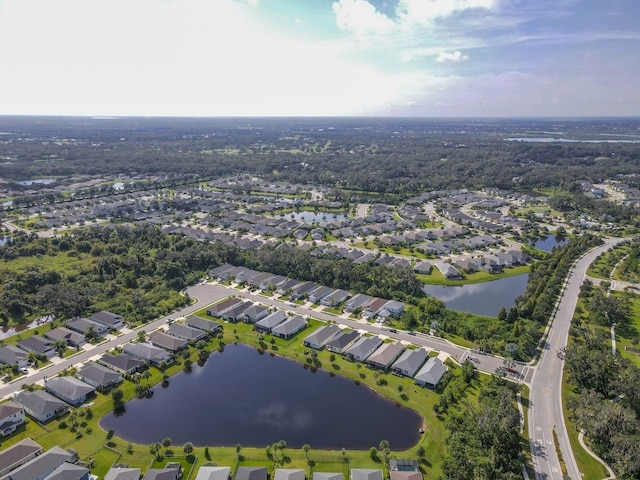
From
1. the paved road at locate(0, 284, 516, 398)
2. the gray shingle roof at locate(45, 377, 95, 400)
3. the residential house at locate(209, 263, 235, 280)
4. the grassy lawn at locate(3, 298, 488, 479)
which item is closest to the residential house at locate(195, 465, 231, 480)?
the grassy lawn at locate(3, 298, 488, 479)

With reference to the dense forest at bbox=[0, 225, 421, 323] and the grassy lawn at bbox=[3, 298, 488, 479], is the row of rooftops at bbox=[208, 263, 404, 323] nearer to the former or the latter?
the dense forest at bbox=[0, 225, 421, 323]

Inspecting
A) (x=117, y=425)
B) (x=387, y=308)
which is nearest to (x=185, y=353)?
(x=117, y=425)

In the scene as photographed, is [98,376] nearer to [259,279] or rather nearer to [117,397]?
[117,397]

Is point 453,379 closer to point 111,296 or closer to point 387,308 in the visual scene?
point 387,308

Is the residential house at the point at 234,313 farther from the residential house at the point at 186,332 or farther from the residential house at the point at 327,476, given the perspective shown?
the residential house at the point at 327,476

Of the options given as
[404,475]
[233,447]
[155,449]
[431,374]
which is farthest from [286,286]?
[404,475]

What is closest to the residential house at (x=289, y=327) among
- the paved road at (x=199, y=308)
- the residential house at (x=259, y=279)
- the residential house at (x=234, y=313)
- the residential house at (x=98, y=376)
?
the paved road at (x=199, y=308)
